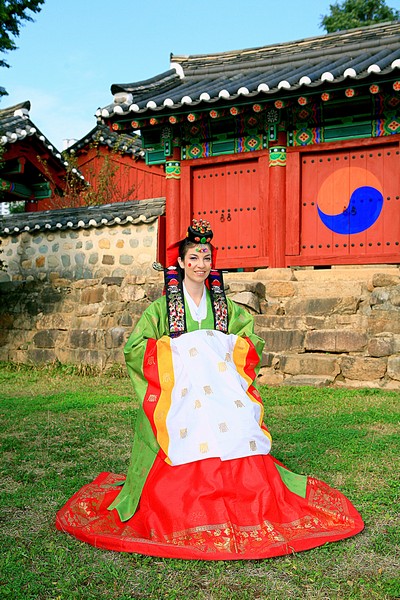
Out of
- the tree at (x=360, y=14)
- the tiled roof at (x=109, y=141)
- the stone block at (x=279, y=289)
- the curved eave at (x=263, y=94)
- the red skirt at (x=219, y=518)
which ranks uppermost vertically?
the tree at (x=360, y=14)

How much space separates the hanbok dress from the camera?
3248mm

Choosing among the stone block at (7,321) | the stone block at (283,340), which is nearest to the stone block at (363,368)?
→ the stone block at (283,340)

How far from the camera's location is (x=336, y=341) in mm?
8172

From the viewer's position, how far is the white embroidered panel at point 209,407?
351 centimetres

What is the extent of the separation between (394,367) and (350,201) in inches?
104

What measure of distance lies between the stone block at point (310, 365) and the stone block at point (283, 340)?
19 cm

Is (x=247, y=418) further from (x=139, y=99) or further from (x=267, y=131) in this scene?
(x=139, y=99)

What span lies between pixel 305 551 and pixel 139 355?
1.47 metres

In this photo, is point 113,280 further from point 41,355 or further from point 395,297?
point 395,297

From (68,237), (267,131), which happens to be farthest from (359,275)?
(68,237)

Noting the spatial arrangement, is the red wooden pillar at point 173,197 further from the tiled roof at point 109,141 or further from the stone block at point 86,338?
the tiled roof at point 109,141

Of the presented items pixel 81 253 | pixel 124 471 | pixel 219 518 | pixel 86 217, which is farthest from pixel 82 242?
pixel 219 518

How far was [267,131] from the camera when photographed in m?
9.33

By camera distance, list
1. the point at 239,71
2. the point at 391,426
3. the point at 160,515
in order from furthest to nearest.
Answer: the point at 239,71
the point at 391,426
the point at 160,515
